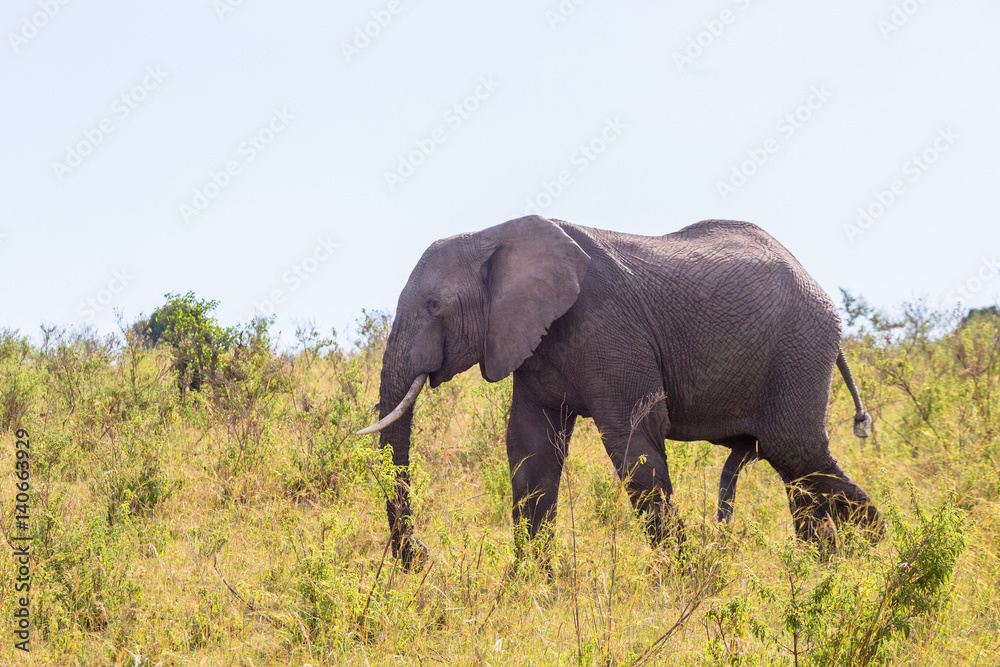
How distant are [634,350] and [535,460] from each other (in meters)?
1.09

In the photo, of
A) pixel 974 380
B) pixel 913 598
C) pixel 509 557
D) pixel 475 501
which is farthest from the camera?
pixel 974 380

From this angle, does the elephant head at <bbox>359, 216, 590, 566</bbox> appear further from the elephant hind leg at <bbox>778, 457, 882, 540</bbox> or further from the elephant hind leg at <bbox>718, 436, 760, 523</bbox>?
the elephant hind leg at <bbox>778, 457, 882, 540</bbox>

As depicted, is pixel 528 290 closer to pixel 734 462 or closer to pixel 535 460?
pixel 535 460

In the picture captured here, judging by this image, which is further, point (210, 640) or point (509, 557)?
point (509, 557)

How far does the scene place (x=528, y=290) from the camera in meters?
5.53

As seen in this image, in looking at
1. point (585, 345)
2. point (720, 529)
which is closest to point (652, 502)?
point (720, 529)

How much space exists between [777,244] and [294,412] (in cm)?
566

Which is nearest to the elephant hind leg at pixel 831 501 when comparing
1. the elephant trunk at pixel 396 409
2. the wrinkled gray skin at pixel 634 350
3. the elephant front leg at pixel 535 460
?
the wrinkled gray skin at pixel 634 350

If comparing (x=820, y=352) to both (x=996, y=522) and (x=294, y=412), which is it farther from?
(x=294, y=412)

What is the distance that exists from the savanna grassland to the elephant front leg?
0.32m

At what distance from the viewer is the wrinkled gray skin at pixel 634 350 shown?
557cm

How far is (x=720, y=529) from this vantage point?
15.9 feet

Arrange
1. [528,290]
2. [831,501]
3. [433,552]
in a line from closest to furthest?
[433,552] < [528,290] < [831,501]

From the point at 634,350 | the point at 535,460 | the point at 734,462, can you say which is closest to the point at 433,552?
the point at 535,460
